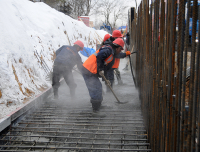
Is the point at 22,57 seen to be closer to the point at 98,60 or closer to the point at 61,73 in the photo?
the point at 61,73

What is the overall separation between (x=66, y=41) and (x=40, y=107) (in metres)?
6.56

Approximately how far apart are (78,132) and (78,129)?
0.11 metres

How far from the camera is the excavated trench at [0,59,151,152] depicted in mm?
3004

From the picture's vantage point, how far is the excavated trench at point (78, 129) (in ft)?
9.86

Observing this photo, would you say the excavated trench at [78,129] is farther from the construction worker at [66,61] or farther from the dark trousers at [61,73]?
the construction worker at [66,61]

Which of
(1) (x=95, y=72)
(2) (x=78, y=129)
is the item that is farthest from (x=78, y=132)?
(1) (x=95, y=72)

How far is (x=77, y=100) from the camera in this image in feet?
17.8

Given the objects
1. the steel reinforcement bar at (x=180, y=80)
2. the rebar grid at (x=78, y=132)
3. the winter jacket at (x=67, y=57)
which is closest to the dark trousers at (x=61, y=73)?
the winter jacket at (x=67, y=57)

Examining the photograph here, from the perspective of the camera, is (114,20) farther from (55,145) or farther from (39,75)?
(55,145)

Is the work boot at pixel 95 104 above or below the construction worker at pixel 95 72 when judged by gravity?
below

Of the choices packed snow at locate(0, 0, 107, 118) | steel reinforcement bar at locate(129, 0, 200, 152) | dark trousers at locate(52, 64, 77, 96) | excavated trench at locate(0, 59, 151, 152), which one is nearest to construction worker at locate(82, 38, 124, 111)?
excavated trench at locate(0, 59, 151, 152)

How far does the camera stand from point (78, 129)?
11.3ft

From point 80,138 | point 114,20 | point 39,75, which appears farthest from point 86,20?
point 114,20

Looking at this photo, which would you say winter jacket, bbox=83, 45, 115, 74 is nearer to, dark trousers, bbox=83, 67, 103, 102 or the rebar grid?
dark trousers, bbox=83, 67, 103, 102
